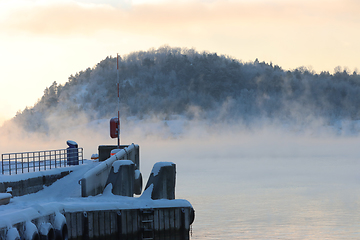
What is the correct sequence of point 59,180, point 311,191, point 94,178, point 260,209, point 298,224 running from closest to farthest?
point 94,178 → point 59,180 → point 298,224 → point 260,209 → point 311,191

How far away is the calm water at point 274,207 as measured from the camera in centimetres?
2586

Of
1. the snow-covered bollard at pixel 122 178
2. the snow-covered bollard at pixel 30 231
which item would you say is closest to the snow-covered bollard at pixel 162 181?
the snow-covered bollard at pixel 122 178

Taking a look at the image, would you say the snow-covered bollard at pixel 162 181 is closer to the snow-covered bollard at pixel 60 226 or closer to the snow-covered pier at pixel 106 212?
the snow-covered pier at pixel 106 212

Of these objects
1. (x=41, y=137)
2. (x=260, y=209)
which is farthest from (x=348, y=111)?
(x=260, y=209)

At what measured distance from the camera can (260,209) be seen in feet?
112

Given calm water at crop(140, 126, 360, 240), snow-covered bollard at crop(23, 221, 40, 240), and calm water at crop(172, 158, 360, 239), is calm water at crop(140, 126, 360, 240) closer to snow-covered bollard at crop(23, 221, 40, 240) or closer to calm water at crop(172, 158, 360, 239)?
calm water at crop(172, 158, 360, 239)

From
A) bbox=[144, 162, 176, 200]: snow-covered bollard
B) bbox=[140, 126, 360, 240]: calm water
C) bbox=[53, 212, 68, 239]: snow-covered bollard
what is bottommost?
bbox=[140, 126, 360, 240]: calm water

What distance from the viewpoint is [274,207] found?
35375 millimetres

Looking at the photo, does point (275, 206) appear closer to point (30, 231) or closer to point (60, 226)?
point (60, 226)

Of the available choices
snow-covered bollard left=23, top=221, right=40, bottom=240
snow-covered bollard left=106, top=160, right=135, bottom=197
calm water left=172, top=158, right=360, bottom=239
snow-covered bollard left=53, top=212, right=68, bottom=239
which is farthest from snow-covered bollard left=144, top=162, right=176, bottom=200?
snow-covered bollard left=23, top=221, right=40, bottom=240

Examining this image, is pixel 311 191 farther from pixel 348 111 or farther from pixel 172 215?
pixel 348 111

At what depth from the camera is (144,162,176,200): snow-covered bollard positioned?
18.5m

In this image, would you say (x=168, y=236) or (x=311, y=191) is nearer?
(x=168, y=236)

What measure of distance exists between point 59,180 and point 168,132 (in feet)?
565
